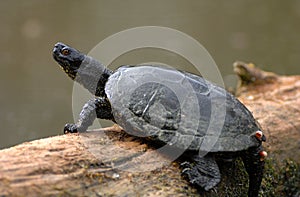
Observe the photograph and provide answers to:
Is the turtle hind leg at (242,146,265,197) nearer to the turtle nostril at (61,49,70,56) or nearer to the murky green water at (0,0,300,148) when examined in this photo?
the turtle nostril at (61,49,70,56)

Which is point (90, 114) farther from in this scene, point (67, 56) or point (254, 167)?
point (254, 167)

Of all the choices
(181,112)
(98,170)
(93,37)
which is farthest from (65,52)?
(93,37)

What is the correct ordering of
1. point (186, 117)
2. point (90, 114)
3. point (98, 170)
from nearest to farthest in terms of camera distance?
point (98, 170) < point (186, 117) < point (90, 114)

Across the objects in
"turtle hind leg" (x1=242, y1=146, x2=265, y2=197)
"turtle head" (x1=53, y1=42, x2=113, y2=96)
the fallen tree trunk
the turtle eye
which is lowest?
"turtle hind leg" (x1=242, y1=146, x2=265, y2=197)

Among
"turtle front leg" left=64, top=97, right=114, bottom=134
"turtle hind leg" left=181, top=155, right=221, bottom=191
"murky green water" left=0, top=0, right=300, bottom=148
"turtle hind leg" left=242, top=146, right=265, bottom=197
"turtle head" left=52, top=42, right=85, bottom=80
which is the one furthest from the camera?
"murky green water" left=0, top=0, right=300, bottom=148

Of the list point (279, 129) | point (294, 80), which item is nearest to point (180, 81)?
point (279, 129)

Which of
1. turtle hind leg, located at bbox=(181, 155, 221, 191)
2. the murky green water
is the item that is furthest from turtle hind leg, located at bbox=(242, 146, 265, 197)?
the murky green water

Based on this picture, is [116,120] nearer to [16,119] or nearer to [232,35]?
[16,119]
